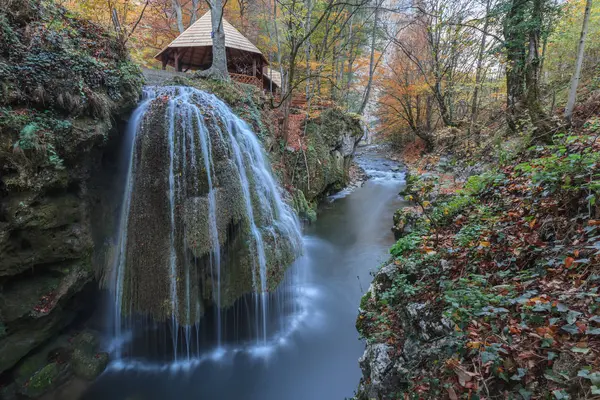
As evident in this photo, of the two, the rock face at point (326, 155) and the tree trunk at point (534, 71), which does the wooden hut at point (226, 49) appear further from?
the tree trunk at point (534, 71)

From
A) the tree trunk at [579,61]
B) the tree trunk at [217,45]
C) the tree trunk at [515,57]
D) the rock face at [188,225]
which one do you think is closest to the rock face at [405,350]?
the rock face at [188,225]

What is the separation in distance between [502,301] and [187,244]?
4.51 metres

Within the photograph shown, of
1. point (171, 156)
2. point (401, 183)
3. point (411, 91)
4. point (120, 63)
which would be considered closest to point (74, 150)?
point (171, 156)

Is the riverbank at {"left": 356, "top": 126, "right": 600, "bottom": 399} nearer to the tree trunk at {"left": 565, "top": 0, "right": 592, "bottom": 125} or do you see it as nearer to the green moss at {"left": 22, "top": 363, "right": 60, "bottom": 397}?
the tree trunk at {"left": 565, "top": 0, "right": 592, "bottom": 125}

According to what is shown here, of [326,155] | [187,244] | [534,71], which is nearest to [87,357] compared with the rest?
[187,244]

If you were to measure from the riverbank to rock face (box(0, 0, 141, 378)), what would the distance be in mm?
4921

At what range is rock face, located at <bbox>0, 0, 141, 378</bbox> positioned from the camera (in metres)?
3.74

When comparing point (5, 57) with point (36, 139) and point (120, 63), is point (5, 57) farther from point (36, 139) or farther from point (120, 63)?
point (120, 63)

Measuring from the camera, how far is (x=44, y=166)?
3.95m

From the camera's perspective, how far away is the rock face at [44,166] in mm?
3742

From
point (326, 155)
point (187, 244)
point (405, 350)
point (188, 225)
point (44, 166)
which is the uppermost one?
point (326, 155)

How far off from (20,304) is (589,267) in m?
6.85

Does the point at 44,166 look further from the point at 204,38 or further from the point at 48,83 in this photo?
the point at 204,38

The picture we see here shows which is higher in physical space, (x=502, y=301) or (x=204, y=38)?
(x=204, y=38)
